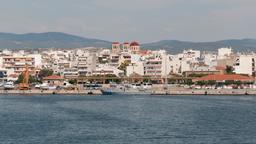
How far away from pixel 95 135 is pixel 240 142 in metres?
5.18

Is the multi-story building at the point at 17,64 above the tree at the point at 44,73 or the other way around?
above

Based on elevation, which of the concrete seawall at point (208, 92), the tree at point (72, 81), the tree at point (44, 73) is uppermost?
the tree at point (44, 73)

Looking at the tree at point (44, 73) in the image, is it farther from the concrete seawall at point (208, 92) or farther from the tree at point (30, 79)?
the concrete seawall at point (208, 92)

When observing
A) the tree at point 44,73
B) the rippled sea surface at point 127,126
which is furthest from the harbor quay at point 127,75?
the rippled sea surface at point 127,126

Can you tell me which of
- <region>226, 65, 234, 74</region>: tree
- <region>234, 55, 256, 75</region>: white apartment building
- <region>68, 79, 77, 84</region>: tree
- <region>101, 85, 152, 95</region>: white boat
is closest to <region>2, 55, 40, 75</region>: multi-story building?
<region>68, 79, 77, 84</region>: tree

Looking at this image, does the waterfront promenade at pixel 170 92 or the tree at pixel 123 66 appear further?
the tree at pixel 123 66

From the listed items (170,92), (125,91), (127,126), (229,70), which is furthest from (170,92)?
(127,126)

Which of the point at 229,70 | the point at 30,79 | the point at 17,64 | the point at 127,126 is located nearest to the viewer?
the point at 127,126

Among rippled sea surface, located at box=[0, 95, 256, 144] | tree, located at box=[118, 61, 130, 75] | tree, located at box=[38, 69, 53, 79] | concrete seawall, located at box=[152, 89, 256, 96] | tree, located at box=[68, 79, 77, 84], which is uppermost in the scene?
tree, located at box=[118, 61, 130, 75]

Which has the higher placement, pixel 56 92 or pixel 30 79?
pixel 30 79

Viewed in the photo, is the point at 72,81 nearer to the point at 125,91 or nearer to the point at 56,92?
the point at 56,92

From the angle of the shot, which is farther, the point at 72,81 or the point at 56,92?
the point at 72,81

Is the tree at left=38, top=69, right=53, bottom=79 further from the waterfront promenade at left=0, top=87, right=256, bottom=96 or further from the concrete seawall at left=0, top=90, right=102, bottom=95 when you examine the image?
the waterfront promenade at left=0, top=87, right=256, bottom=96

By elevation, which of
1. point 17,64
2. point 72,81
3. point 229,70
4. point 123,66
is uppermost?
point 17,64
